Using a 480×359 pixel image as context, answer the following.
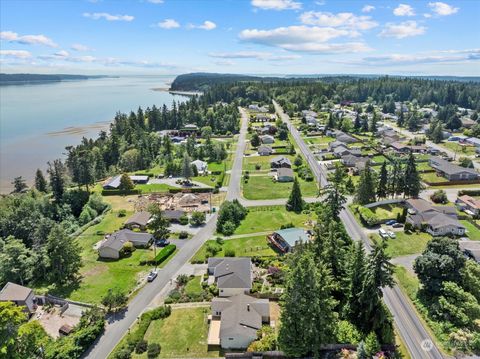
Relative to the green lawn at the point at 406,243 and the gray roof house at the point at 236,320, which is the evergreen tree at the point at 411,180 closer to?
the green lawn at the point at 406,243

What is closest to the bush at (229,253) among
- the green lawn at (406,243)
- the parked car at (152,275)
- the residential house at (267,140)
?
the parked car at (152,275)

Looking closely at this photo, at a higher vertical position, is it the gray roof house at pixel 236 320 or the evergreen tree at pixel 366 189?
the evergreen tree at pixel 366 189

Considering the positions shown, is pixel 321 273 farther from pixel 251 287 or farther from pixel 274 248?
pixel 274 248

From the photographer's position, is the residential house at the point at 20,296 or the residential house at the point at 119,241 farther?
the residential house at the point at 119,241

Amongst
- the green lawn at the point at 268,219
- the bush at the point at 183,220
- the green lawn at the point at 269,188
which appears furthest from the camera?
the green lawn at the point at 269,188

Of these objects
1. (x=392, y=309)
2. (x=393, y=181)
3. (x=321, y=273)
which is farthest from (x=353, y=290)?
(x=393, y=181)

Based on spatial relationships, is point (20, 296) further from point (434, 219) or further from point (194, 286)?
point (434, 219)

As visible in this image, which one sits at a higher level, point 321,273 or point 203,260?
point 321,273
